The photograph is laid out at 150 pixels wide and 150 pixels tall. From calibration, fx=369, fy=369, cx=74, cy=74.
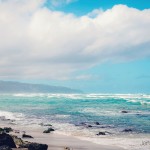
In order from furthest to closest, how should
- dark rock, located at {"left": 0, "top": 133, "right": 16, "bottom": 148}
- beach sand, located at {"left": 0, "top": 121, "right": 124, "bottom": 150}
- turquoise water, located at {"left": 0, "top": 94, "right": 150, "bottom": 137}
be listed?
turquoise water, located at {"left": 0, "top": 94, "right": 150, "bottom": 137} → beach sand, located at {"left": 0, "top": 121, "right": 124, "bottom": 150} → dark rock, located at {"left": 0, "top": 133, "right": 16, "bottom": 148}

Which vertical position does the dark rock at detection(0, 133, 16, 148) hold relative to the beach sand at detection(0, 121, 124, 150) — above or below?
above

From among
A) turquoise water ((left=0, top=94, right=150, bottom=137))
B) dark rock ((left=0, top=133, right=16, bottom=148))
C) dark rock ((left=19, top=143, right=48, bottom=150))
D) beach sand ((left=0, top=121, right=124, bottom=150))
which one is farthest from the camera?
turquoise water ((left=0, top=94, right=150, bottom=137))

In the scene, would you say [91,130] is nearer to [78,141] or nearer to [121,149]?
[78,141]

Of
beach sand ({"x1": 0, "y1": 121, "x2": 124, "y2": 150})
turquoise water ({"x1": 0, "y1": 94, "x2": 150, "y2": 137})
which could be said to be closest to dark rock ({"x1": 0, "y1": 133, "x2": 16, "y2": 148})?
beach sand ({"x1": 0, "y1": 121, "x2": 124, "y2": 150})

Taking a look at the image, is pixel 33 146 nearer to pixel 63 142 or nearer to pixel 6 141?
pixel 6 141

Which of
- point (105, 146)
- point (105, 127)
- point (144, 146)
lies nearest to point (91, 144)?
point (105, 146)

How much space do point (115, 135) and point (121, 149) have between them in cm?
794

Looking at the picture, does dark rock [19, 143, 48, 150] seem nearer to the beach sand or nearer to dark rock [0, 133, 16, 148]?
dark rock [0, 133, 16, 148]

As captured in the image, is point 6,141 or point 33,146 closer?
point 33,146

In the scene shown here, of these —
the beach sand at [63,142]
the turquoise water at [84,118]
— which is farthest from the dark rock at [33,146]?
the turquoise water at [84,118]

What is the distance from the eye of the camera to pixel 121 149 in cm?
2677

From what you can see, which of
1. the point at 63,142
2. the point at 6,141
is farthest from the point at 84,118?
the point at 6,141

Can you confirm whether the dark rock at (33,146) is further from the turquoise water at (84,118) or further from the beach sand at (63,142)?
the turquoise water at (84,118)

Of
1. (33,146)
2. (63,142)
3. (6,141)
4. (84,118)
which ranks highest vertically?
(84,118)
